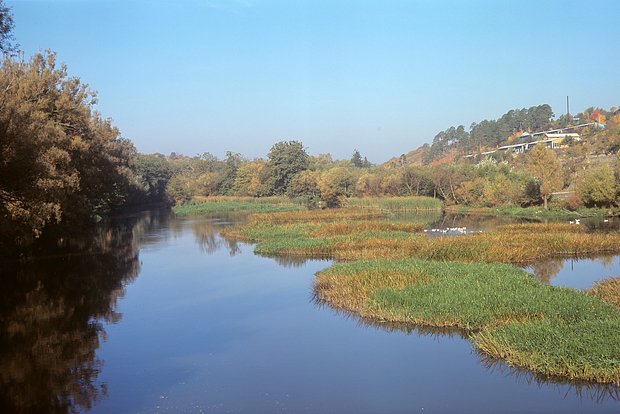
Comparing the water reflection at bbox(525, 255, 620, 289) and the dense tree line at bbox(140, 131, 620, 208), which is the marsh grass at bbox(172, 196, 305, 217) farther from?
the water reflection at bbox(525, 255, 620, 289)

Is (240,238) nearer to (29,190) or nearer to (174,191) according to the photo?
(29,190)

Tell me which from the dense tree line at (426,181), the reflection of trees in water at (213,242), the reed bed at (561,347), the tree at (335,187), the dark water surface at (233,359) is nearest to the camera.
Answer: the dark water surface at (233,359)

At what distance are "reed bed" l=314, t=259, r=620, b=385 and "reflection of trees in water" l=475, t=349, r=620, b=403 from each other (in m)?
0.14

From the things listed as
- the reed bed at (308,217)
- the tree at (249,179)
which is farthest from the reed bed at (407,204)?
the tree at (249,179)

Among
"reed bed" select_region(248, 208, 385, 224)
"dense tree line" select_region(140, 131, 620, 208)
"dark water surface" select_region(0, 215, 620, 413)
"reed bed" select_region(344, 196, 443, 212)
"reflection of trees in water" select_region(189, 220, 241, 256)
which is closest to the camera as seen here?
"dark water surface" select_region(0, 215, 620, 413)

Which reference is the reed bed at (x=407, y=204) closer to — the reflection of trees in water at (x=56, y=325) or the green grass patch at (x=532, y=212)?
the green grass patch at (x=532, y=212)

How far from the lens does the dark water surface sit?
10.3 m

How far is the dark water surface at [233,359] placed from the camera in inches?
406

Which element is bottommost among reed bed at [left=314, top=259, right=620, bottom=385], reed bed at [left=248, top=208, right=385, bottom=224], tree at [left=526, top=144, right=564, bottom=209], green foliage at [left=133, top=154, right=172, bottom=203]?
reed bed at [left=314, top=259, right=620, bottom=385]

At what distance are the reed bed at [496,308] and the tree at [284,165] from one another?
74217 mm

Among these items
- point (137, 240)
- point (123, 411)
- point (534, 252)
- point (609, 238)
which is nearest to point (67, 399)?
point (123, 411)

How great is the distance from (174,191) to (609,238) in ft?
267

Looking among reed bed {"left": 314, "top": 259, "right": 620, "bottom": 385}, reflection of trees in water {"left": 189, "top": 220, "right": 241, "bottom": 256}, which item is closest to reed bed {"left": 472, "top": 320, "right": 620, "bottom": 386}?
reed bed {"left": 314, "top": 259, "right": 620, "bottom": 385}

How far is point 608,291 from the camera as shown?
16438 millimetres
